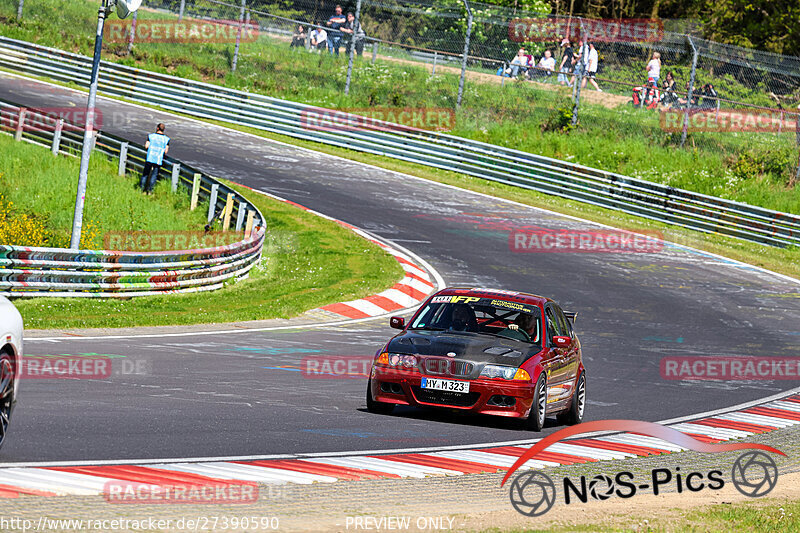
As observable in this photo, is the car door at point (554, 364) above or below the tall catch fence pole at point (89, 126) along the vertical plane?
below

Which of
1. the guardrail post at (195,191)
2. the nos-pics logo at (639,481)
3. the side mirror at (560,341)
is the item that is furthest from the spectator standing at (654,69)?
the nos-pics logo at (639,481)

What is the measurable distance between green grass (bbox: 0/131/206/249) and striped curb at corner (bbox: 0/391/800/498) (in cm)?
1352

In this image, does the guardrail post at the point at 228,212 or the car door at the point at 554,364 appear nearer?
the car door at the point at 554,364

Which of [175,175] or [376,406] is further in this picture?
[175,175]

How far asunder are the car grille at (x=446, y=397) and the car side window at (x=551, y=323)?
1.50 m

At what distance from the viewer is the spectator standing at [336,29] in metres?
35.8

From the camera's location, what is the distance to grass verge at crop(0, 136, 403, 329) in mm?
16797

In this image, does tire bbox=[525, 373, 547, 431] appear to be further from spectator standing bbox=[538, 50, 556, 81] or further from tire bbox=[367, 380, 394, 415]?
spectator standing bbox=[538, 50, 556, 81]

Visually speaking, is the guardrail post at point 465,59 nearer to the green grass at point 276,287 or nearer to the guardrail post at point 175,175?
the green grass at point 276,287

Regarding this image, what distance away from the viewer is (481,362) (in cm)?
1032

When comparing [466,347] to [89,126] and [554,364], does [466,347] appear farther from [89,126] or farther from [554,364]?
[89,126]

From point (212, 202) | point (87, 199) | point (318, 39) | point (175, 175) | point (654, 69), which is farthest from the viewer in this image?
point (318, 39)

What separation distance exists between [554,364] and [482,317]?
1.05 metres

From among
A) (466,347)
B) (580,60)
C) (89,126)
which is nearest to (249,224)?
(89,126)
